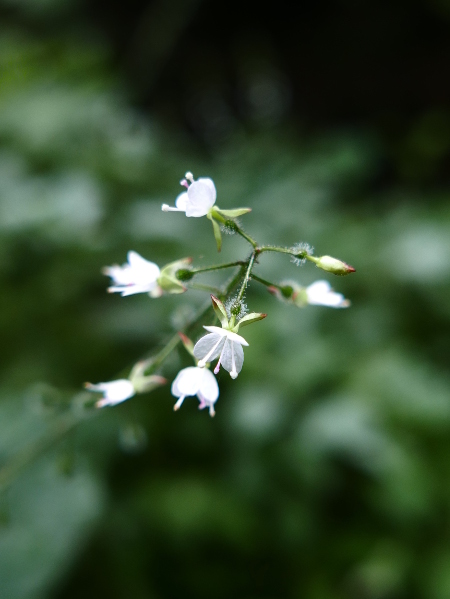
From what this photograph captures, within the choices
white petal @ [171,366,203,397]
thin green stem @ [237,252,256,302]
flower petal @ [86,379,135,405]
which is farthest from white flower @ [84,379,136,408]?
thin green stem @ [237,252,256,302]

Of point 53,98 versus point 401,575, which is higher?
point 53,98

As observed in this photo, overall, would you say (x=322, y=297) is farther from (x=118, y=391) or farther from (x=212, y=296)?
(x=118, y=391)

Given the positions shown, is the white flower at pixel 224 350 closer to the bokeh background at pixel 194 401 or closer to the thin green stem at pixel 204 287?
the thin green stem at pixel 204 287

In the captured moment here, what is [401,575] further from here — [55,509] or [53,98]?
[53,98]

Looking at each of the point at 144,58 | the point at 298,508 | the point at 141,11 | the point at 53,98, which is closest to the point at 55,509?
the point at 298,508

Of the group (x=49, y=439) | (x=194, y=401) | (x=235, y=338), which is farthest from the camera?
(x=194, y=401)

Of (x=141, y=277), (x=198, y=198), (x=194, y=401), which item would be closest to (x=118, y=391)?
(x=141, y=277)

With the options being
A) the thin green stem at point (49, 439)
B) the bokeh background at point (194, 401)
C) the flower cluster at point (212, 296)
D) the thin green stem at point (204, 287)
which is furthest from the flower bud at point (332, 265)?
the thin green stem at point (49, 439)
